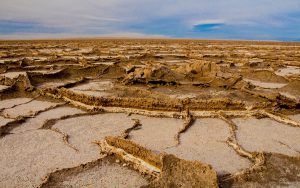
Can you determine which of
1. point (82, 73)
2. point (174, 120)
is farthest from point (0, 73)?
point (174, 120)

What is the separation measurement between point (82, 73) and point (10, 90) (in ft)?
13.4

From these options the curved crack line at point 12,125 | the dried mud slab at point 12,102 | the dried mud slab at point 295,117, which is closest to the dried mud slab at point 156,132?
the curved crack line at point 12,125

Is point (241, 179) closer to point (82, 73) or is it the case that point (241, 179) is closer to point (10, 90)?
point (10, 90)

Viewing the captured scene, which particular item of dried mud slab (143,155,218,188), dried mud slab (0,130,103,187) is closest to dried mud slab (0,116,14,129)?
dried mud slab (0,130,103,187)

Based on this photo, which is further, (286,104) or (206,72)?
(206,72)

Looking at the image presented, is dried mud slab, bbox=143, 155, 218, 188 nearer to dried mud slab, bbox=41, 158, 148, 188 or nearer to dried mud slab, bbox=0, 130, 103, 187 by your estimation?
dried mud slab, bbox=41, 158, 148, 188

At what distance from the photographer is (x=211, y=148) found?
21.1 feet

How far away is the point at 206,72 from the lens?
13227 millimetres

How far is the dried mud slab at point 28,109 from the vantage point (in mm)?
8542

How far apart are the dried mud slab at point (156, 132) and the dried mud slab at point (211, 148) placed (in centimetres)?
24

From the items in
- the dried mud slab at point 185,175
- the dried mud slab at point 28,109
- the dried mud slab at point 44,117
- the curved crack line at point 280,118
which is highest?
the dried mud slab at point 185,175

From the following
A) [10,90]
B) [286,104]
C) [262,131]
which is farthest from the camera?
[10,90]

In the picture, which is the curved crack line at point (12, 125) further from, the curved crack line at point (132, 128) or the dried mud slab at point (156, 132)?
the dried mud slab at point (156, 132)

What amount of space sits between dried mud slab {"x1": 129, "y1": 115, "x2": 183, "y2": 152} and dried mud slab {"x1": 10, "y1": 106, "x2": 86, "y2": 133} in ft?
5.45
